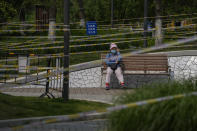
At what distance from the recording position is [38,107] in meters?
9.79

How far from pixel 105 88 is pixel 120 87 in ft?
1.58

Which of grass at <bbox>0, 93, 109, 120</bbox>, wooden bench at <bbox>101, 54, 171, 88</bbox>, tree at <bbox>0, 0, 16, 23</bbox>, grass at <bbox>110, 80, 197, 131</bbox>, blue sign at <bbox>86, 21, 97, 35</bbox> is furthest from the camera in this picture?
tree at <bbox>0, 0, 16, 23</bbox>

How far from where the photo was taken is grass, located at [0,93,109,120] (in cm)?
905

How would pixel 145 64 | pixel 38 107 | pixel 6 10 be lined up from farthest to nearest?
pixel 6 10, pixel 145 64, pixel 38 107

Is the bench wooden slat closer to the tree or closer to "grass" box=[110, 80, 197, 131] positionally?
"grass" box=[110, 80, 197, 131]

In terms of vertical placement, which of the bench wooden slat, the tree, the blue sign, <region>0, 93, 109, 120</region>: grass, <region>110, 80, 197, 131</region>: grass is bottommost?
<region>0, 93, 109, 120</region>: grass

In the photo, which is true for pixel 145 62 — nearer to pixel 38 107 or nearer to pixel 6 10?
pixel 38 107

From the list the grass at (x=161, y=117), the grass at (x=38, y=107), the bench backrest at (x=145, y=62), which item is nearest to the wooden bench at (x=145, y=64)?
the bench backrest at (x=145, y=62)

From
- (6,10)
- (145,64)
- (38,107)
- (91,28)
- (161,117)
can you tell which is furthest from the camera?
(6,10)

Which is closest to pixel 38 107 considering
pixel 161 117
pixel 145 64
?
pixel 161 117

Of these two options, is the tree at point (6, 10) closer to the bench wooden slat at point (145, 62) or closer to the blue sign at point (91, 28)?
the blue sign at point (91, 28)

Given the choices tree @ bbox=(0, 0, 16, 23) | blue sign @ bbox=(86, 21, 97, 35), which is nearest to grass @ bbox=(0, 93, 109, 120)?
blue sign @ bbox=(86, 21, 97, 35)

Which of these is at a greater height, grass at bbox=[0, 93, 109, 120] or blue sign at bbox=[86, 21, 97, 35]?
blue sign at bbox=[86, 21, 97, 35]

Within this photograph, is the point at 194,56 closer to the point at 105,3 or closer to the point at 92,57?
the point at 92,57
